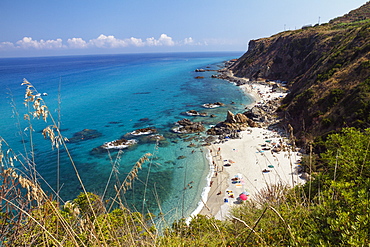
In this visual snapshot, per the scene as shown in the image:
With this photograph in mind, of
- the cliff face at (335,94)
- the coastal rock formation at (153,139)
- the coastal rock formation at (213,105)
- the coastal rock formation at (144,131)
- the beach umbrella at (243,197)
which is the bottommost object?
the beach umbrella at (243,197)

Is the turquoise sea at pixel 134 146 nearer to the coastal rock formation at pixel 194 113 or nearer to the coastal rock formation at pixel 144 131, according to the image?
the coastal rock formation at pixel 144 131

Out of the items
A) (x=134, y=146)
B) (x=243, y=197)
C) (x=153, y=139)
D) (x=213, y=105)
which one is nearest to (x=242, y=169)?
(x=243, y=197)

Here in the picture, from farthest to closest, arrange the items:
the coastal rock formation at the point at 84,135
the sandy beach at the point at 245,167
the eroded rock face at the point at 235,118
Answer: the eroded rock face at the point at 235,118, the coastal rock formation at the point at 84,135, the sandy beach at the point at 245,167

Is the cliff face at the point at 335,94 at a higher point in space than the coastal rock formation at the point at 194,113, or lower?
higher

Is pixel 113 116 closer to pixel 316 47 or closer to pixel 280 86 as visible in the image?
pixel 280 86

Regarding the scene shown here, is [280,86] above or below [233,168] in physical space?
above

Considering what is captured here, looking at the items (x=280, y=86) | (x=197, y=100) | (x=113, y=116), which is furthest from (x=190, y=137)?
(x=280, y=86)

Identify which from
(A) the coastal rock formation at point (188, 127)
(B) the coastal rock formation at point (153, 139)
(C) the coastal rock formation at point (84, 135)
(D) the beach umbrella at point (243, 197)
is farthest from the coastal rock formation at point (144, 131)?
(D) the beach umbrella at point (243, 197)

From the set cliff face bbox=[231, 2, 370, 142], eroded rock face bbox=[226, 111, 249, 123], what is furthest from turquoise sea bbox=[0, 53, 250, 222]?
cliff face bbox=[231, 2, 370, 142]

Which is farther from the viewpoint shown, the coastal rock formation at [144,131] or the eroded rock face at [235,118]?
the eroded rock face at [235,118]
